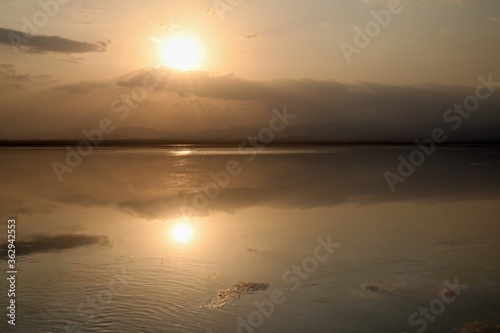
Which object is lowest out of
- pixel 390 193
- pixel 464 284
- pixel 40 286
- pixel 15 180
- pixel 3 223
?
pixel 464 284

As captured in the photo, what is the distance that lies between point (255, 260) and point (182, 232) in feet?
11.7

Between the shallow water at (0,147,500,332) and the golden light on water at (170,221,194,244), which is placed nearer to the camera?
the shallow water at (0,147,500,332)

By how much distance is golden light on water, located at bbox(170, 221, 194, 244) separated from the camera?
12.9m

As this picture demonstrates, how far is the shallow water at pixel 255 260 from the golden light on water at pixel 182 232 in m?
0.25

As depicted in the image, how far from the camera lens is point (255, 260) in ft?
35.5

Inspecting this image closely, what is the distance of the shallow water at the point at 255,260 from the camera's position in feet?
24.8

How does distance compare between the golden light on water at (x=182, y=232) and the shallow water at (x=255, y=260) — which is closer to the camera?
the shallow water at (x=255, y=260)

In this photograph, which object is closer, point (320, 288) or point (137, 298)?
point (137, 298)

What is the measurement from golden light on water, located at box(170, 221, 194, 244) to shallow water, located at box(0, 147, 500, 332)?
9.7 inches

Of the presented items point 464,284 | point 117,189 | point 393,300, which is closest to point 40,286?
point 393,300

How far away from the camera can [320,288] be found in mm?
8984

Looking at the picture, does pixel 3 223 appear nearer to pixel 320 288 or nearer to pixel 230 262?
pixel 230 262

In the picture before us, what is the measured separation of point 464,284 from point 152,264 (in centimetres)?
606

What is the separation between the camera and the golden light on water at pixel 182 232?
1286 centimetres
